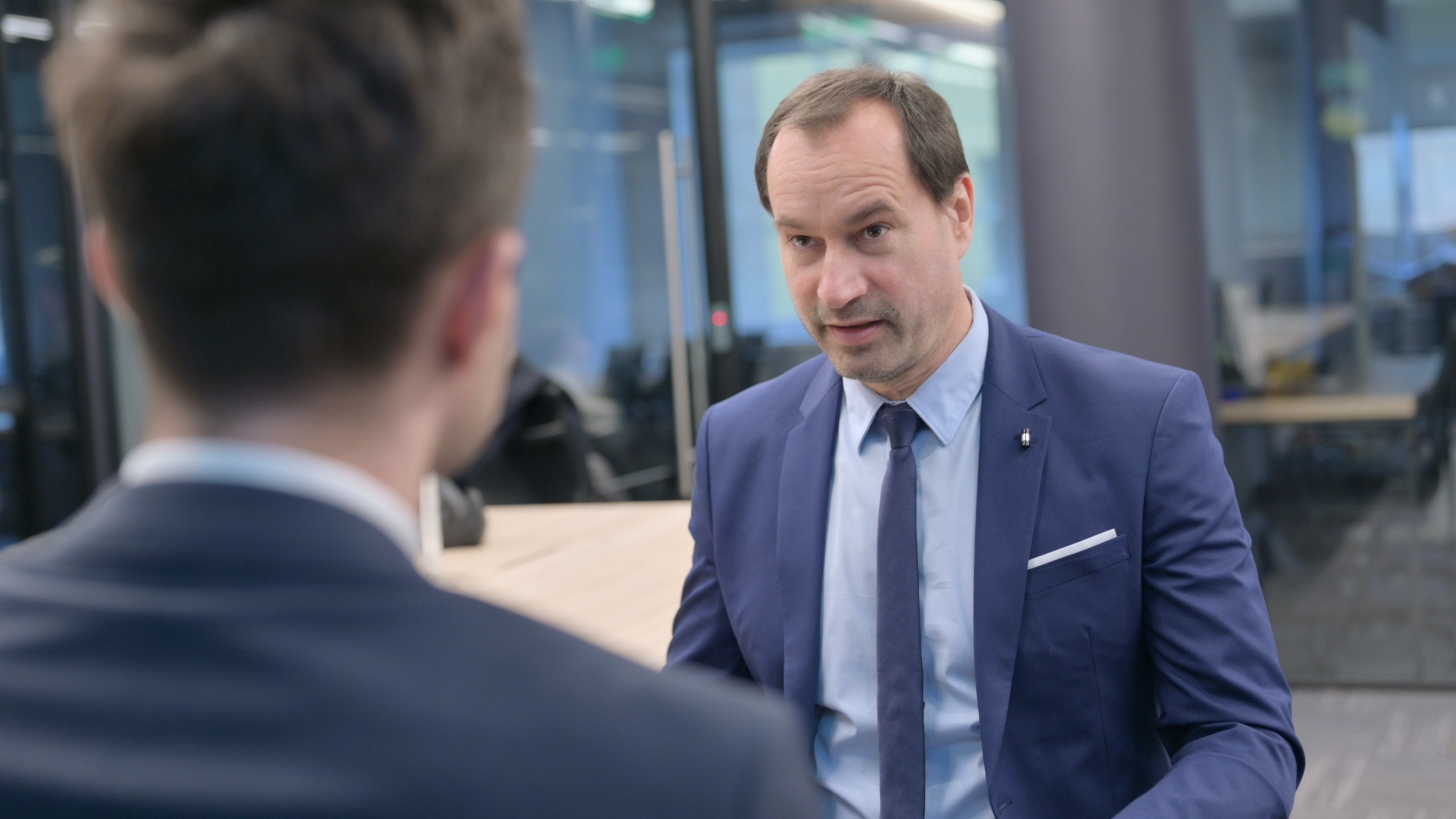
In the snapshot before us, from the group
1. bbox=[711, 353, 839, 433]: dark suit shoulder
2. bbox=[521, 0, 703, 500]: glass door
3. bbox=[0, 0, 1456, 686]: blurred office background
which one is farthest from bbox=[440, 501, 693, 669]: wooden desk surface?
bbox=[521, 0, 703, 500]: glass door

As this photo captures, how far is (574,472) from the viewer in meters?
3.75

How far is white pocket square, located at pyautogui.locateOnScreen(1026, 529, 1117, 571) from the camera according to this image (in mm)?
1358

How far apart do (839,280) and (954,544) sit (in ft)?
1.10

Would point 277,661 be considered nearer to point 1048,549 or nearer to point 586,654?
point 586,654

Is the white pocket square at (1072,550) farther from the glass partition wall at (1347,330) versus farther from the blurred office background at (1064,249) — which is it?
the glass partition wall at (1347,330)

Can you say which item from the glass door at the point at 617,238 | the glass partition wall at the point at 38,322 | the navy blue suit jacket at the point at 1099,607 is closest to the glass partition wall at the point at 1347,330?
the glass door at the point at 617,238

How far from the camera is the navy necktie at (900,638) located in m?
1.34

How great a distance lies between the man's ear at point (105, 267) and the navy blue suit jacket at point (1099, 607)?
1005 mm

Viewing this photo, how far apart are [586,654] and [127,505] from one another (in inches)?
7.8

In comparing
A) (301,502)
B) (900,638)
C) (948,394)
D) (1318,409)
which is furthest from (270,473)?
(1318,409)

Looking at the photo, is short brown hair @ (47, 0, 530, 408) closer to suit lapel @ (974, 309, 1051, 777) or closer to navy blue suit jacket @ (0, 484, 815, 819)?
navy blue suit jacket @ (0, 484, 815, 819)

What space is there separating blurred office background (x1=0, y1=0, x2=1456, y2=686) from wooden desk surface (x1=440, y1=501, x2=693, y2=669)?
0.54 meters

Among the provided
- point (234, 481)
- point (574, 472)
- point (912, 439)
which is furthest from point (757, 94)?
point (234, 481)

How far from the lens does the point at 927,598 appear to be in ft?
4.67
